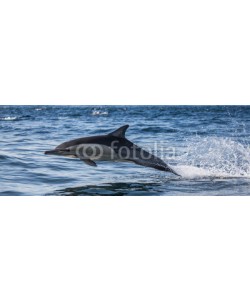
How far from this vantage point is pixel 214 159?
7.62 m

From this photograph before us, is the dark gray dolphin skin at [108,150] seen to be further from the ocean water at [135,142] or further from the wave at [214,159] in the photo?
the wave at [214,159]

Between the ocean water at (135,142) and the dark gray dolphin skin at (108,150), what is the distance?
110mm

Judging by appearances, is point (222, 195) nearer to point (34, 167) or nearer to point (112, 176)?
point (112, 176)

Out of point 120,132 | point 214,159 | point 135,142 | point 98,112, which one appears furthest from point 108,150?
point 214,159

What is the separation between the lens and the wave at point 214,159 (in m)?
7.28

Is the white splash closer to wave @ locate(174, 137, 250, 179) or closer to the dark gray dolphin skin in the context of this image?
the dark gray dolphin skin

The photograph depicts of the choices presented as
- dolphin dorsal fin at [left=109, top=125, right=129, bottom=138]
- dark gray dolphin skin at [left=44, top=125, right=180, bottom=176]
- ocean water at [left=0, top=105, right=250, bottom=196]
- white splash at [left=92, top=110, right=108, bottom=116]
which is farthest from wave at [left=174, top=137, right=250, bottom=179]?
white splash at [left=92, top=110, right=108, bottom=116]

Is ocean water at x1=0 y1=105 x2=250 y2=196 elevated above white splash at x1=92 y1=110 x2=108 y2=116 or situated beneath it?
situated beneath

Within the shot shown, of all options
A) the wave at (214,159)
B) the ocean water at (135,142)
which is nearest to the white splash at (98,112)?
the ocean water at (135,142)

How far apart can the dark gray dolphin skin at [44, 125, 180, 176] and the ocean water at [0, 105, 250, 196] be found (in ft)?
0.36

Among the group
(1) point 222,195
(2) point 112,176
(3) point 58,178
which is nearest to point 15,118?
(3) point 58,178

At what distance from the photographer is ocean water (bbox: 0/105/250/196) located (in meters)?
6.70

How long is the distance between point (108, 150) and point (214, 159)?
1900 mm

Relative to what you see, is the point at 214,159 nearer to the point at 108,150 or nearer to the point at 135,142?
the point at 135,142
